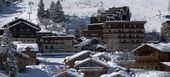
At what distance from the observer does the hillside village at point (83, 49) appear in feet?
208

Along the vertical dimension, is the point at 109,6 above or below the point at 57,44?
below

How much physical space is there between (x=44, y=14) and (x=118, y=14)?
18098 mm

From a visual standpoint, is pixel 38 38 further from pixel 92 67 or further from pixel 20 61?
pixel 92 67

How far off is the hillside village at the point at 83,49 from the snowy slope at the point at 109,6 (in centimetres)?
1812

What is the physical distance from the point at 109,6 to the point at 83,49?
8112cm

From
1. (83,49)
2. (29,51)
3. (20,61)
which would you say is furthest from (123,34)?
(20,61)

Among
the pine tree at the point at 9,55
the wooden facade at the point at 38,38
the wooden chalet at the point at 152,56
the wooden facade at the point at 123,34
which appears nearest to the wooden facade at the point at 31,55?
the wooden facade at the point at 38,38

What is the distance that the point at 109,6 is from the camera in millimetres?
171375

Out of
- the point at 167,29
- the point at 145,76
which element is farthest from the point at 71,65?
the point at 167,29

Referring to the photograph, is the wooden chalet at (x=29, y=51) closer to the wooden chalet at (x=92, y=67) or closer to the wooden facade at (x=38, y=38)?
the wooden chalet at (x=92, y=67)

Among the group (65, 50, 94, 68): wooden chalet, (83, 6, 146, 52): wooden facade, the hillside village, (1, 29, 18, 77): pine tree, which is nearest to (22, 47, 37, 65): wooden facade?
the hillside village

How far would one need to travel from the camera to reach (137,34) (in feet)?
310

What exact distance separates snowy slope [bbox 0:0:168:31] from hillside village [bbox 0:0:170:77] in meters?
18.1

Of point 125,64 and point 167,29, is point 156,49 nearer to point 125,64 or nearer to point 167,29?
point 125,64
